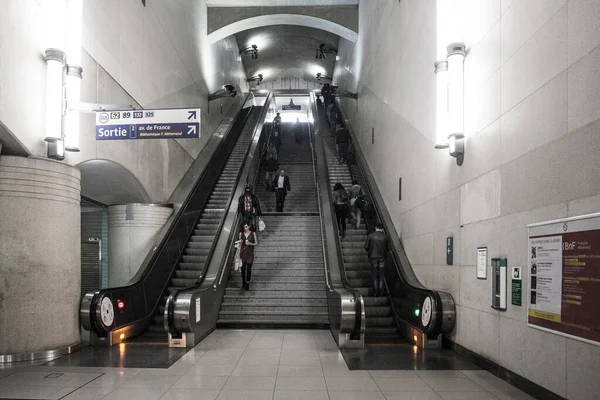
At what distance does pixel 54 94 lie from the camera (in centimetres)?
659

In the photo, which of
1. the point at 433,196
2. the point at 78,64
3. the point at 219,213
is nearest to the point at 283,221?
the point at 219,213

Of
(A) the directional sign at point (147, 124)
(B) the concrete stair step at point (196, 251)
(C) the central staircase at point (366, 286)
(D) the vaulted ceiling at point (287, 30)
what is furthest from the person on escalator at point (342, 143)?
(A) the directional sign at point (147, 124)

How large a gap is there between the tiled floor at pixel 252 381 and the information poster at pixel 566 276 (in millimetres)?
937

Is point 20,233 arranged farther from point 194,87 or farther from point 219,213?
point 194,87

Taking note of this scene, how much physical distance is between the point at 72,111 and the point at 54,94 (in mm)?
328

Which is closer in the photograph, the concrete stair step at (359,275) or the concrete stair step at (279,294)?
the concrete stair step at (279,294)

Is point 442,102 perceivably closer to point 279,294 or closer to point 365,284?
point 365,284

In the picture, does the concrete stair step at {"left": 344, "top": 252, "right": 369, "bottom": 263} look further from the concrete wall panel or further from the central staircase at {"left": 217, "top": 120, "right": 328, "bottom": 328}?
the concrete wall panel

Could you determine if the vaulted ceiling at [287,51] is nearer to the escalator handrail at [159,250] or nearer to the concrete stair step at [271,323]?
the escalator handrail at [159,250]

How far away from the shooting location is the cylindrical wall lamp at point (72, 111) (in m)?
6.79

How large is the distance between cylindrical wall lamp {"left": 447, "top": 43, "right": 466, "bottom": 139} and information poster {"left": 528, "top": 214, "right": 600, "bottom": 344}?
2.08m

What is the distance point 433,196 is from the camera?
7.93 metres

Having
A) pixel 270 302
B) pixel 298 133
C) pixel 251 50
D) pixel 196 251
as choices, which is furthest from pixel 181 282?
pixel 251 50

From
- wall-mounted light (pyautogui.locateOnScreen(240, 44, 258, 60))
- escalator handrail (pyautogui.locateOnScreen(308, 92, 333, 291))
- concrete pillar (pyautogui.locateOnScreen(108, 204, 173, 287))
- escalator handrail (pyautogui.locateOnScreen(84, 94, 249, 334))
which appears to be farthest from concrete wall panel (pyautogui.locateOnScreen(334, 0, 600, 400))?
wall-mounted light (pyautogui.locateOnScreen(240, 44, 258, 60))
